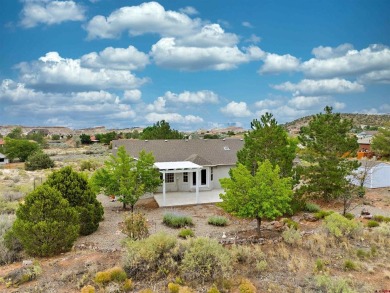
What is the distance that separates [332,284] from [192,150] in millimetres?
20077

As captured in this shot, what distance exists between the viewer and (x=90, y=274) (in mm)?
13125

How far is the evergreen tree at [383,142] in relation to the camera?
4434 cm

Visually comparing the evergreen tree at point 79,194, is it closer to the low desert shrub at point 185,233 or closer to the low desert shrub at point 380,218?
the low desert shrub at point 185,233

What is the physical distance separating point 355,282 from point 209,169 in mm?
16527

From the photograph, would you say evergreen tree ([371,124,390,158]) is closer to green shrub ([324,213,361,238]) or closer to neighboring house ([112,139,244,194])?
neighboring house ([112,139,244,194])

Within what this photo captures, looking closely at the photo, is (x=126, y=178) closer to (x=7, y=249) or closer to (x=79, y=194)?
(x=79, y=194)

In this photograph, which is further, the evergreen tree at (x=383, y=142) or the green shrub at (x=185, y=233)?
the evergreen tree at (x=383, y=142)

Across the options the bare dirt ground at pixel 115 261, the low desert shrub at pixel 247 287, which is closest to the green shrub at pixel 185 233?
the bare dirt ground at pixel 115 261

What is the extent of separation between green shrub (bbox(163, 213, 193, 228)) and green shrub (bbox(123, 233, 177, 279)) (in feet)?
16.1

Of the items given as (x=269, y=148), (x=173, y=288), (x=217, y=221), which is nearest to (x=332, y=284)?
(x=173, y=288)

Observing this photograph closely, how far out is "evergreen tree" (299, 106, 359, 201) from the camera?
23562 mm

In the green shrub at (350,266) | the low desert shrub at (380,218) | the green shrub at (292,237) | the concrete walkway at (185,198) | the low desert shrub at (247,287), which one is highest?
the concrete walkway at (185,198)

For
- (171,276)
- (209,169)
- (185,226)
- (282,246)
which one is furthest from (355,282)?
(209,169)

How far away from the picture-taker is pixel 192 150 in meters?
31.0
